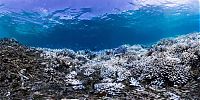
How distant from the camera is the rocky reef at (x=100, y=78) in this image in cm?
690

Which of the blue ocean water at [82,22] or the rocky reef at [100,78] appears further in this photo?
the blue ocean water at [82,22]

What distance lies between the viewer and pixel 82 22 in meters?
58.1

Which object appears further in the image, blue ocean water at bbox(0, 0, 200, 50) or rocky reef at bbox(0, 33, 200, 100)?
blue ocean water at bbox(0, 0, 200, 50)

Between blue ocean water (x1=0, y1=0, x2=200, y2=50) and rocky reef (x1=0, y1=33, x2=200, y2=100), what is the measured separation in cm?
4048

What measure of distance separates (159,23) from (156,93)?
2686 inches

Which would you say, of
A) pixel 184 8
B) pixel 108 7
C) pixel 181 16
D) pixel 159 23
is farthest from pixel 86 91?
pixel 159 23

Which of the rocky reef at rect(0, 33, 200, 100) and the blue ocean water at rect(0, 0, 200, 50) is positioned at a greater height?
the blue ocean water at rect(0, 0, 200, 50)

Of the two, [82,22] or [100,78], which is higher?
[82,22]

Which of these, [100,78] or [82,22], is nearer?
[100,78]

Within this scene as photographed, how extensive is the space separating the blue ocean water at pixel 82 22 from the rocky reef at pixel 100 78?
40484 millimetres

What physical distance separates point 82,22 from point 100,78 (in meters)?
50.0

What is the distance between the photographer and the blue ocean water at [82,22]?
5300 cm

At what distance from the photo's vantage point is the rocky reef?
6.90 m

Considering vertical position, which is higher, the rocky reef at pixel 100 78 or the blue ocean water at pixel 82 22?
the blue ocean water at pixel 82 22
